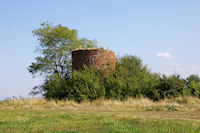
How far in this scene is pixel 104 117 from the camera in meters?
15.6

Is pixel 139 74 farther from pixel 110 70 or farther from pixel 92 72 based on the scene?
pixel 92 72

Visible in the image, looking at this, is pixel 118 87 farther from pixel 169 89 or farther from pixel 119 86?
pixel 169 89

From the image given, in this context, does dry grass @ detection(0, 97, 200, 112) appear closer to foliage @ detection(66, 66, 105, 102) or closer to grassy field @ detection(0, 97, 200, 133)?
grassy field @ detection(0, 97, 200, 133)

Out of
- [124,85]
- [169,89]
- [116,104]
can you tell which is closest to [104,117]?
[116,104]

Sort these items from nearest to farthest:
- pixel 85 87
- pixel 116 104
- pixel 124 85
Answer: pixel 116 104 → pixel 85 87 → pixel 124 85

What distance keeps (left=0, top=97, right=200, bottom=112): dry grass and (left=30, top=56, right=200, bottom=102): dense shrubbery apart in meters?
1.47

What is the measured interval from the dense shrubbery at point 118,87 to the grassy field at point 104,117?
1760 mm

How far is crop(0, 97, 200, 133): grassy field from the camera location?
449 inches

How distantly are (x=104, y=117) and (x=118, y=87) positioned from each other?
1316 cm

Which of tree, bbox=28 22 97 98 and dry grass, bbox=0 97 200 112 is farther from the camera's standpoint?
tree, bbox=28 22 97 98

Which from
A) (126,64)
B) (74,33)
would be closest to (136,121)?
(126,64)

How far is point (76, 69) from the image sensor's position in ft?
104

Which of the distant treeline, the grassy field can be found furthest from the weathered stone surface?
the grassy field

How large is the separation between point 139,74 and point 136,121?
18.6m
